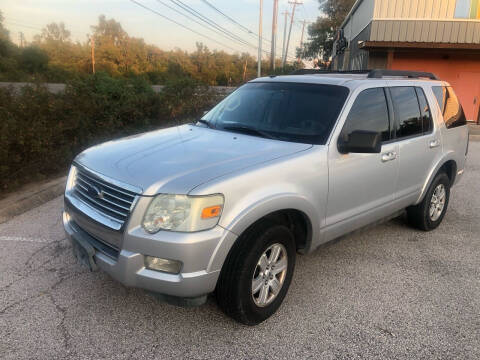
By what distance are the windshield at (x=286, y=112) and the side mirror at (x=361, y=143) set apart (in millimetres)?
177

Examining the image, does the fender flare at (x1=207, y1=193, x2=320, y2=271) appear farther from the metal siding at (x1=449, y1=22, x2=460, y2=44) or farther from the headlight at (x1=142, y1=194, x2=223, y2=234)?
the metal siding at (x1=449, y1=22, x2=460, y2=44)

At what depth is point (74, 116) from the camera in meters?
7.34

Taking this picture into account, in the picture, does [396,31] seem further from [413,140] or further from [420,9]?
[413,140]

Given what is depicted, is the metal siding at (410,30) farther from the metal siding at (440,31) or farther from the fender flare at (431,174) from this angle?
the fender flare at (431,174)

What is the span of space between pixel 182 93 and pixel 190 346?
897cm

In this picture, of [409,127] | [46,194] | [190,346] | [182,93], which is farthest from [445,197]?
[182,93]

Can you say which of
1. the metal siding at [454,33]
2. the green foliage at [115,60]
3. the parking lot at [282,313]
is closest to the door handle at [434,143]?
the parking lot at [282,313]

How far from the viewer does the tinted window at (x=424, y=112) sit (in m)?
4.56

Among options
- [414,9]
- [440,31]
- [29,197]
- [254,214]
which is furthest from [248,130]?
[440,31]

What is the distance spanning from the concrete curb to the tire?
3.55 metres

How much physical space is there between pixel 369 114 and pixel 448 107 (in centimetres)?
187

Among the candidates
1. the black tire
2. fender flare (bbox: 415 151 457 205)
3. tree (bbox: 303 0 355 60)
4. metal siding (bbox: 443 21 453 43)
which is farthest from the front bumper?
tree (bbox: 303 0 355 60)

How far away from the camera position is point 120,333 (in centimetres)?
292

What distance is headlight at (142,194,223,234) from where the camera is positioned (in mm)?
2543
